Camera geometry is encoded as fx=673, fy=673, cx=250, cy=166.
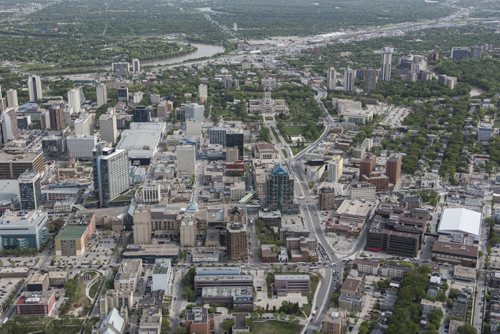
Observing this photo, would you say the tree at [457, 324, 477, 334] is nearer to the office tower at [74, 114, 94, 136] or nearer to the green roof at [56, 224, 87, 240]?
the green roof at [56, 224, 87, 240]

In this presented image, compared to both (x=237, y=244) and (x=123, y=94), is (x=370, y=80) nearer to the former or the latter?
(x=123, y=94)

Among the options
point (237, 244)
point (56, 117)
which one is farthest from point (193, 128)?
point (237, 244)

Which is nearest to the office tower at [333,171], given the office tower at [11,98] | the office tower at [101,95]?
the office tower at [101,95]

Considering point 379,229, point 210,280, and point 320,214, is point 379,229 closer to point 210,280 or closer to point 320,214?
point 320,214

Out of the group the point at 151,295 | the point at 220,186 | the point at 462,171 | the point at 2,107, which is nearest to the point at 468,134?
the point at 462,171

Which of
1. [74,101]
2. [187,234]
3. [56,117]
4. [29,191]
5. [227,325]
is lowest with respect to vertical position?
[227,325]

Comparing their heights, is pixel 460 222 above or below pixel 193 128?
below
